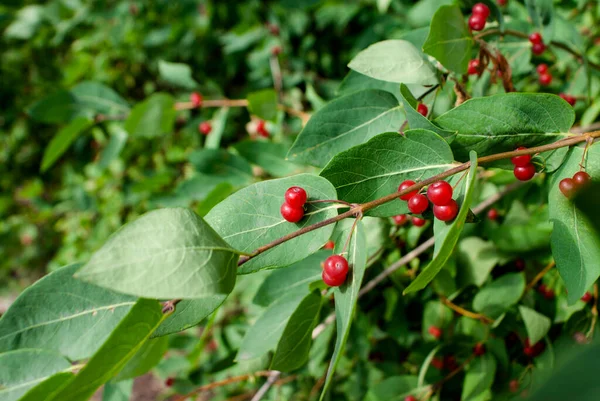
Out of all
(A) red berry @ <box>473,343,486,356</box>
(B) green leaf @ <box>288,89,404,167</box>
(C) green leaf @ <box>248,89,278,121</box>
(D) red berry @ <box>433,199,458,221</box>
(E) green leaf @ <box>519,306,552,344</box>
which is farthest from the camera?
(C) green leaf @ <box>248,89,278,121</box>

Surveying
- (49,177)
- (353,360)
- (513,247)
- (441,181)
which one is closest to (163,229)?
(441,181)

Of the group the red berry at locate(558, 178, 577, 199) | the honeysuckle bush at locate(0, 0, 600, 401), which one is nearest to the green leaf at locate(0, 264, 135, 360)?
the honeysuckle bush at locate(0, 0, 600, 401)

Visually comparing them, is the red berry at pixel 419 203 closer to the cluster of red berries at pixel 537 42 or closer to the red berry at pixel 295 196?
the red berry at pixel 295 196

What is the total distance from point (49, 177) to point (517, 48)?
14.1 feet

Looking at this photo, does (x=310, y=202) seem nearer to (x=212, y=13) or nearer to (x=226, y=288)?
(x=226, y=288)

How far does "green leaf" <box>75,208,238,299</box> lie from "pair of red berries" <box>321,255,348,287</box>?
0.57 ft

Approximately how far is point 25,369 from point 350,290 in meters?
0.62

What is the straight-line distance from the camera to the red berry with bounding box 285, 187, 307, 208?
78cm

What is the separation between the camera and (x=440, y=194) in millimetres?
725

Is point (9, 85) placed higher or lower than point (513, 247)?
higher

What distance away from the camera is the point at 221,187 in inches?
59.6

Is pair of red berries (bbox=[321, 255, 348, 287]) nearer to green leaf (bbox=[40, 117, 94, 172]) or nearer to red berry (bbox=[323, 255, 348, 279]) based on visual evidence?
red berry (bbox=[323, 255, 348, 279])

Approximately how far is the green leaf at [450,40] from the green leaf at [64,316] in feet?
2.52

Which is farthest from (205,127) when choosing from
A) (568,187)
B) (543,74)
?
(568,187)
